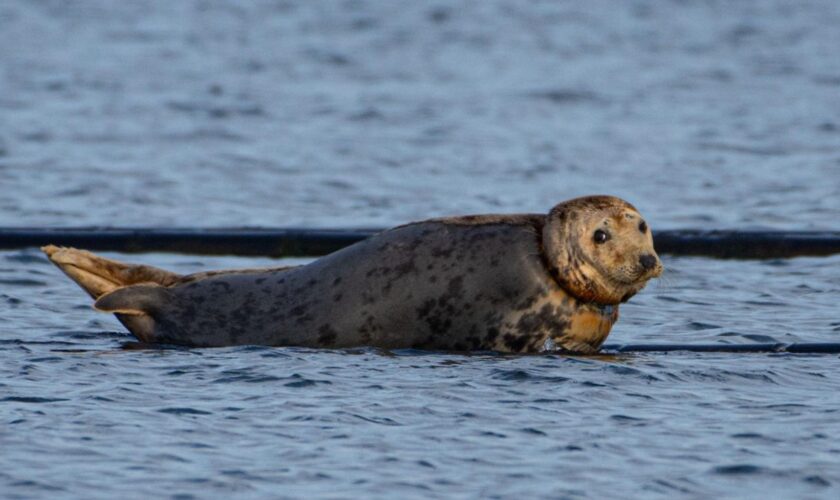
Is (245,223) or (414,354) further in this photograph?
(245,223)

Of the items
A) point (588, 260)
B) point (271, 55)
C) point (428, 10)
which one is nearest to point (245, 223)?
point (588, 260)

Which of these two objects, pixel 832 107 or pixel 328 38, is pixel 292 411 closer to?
pixel 832 107

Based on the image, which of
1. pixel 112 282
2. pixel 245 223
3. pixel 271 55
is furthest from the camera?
pixel 271 55

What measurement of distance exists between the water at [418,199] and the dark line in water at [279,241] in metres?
0.24

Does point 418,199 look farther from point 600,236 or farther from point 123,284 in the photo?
point 600,236

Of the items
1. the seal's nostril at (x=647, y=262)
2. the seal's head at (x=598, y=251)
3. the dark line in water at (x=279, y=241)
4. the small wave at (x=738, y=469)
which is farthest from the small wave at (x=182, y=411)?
the dark line in water at (x=279, y=241)

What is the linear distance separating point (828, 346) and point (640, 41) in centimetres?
2299

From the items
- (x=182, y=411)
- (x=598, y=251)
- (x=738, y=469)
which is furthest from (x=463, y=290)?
(x=738, y=469)

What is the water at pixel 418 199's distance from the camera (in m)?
7.58

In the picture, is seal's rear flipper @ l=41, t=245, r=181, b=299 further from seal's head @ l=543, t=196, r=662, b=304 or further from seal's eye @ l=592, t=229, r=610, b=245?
seal's eye @ l=592, t=229, r=610, b=245

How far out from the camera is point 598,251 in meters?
9.50

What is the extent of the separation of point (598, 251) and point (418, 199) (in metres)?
7.02

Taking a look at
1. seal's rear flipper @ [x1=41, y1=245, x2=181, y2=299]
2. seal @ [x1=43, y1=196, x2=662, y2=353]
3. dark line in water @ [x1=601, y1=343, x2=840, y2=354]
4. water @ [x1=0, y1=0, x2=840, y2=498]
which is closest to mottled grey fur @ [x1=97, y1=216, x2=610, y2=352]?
seal @ [x1=43, y1=196, x2=662, y2=353]

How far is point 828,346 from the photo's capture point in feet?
32.5
